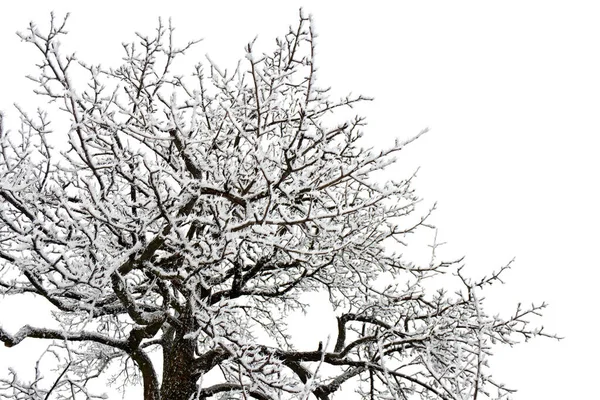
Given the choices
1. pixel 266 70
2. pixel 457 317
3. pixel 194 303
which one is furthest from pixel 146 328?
pixel 457 317

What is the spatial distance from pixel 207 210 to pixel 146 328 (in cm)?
148

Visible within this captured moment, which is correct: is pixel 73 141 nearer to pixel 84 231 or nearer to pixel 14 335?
pixel 84 231

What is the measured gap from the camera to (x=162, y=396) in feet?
22.2

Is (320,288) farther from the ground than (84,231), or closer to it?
farther from the ground

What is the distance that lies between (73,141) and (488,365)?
5.00m

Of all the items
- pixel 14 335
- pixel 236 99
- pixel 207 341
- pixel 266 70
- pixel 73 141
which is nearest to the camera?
pixel 73 141

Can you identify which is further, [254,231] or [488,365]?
[488,365]

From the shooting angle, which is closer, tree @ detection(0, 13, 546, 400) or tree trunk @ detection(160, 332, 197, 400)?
tree @ detection(0, 13, 546, 400)

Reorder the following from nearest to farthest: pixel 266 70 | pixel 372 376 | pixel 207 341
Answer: pixel 266 70
pixel 372 376
pixel 207 341

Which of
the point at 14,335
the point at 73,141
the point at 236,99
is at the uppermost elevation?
the point at 236,99

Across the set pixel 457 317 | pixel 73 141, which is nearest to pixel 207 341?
pixel 457 317

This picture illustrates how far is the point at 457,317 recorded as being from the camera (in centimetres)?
667

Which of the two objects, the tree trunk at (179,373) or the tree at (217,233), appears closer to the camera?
the tree at (217,233)

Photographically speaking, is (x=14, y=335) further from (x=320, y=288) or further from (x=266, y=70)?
(x=320, y=288)
